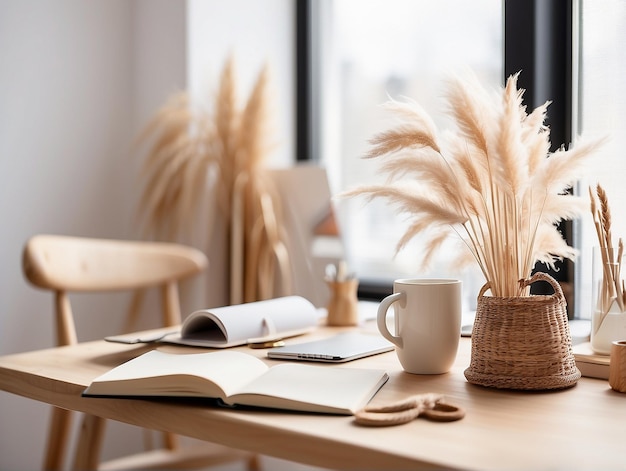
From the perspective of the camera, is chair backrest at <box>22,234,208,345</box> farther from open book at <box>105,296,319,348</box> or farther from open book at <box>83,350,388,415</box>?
open book at <box>83,350,388,415</box>

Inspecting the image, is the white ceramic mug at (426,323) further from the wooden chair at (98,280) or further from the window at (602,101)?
the wooden chair at (98,280)

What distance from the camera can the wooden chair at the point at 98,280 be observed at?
1.68 m

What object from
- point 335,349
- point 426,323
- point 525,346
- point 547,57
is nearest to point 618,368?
point 525,346

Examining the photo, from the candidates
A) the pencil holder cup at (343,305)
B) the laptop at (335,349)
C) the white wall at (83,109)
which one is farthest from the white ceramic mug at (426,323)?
the white wall at (83,109)

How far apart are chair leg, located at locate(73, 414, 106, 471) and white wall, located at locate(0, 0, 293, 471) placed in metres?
0.55

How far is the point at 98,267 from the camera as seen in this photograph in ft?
6.06

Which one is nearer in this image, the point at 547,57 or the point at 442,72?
the point at 442,72

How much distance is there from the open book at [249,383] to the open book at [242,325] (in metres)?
0.20

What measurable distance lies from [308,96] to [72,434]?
1245 millimetres

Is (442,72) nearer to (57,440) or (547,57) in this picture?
(547,57)

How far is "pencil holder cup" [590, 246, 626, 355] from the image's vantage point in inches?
40.9

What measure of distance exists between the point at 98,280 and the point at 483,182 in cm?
113

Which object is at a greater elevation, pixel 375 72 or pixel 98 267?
pixel 375 72

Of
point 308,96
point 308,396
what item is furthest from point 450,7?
point 308,396
